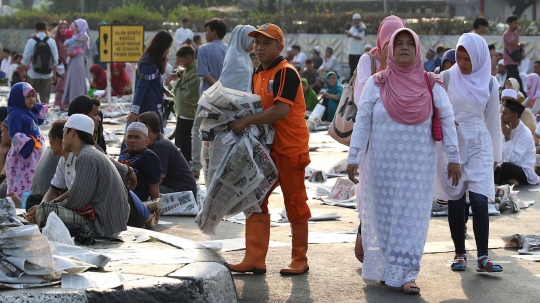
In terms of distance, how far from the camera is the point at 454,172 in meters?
6.08

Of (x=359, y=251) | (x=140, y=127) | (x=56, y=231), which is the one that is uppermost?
(x=140, y=127)

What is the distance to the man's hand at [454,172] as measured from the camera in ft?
19.9

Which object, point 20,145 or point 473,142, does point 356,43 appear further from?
point 473,142

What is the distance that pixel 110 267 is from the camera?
532cm

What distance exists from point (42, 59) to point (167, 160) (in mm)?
10244

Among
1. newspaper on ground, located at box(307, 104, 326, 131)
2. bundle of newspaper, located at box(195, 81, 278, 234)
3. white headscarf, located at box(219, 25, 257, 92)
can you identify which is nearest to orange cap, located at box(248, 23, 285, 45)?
bundle of newspaper, located at box(195, 81, 278, 234)

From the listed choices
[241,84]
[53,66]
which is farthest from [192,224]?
[53,66]

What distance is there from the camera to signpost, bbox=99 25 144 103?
19.0 metres

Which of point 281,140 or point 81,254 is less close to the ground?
point 281,140

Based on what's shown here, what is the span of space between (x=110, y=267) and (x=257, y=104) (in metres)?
1.50

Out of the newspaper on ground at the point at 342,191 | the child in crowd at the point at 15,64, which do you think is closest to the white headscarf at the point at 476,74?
the newspaper on ground at the point at 342,191

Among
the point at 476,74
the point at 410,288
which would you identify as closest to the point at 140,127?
the point at 476,74

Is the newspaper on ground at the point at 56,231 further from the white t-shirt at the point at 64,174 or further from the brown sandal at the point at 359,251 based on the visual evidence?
the brown sandal at the point at 359,251

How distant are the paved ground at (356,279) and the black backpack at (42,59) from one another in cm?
1092
